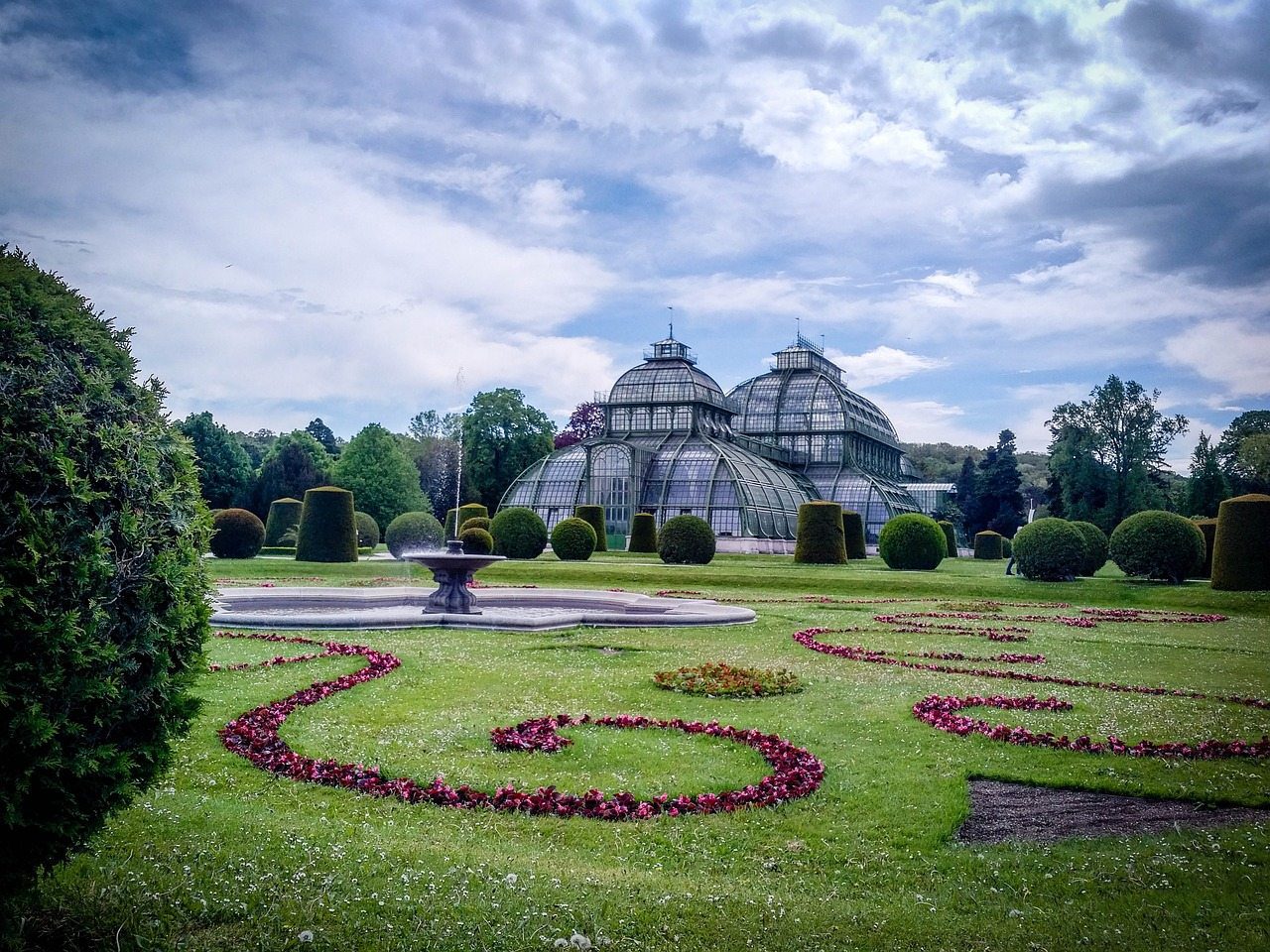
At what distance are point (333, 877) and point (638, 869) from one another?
1.59m

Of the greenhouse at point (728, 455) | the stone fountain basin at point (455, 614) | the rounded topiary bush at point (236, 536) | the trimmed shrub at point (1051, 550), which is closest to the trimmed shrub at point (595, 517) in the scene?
the greenhouse at point (728, 455)

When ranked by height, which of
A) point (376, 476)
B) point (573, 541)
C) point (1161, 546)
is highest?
point (376, 476)

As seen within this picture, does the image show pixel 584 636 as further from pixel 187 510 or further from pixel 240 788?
pixel 187 510

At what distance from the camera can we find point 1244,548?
24.6m

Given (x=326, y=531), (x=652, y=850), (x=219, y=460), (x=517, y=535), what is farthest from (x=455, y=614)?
(x=219, y=460)

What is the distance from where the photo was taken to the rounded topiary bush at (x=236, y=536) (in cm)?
3553

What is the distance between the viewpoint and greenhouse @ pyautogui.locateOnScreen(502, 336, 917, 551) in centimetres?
5194

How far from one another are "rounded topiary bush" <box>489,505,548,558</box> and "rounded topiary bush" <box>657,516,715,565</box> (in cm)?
562

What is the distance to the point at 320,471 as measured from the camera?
59.5 metres

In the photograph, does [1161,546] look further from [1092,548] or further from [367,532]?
[367,532]

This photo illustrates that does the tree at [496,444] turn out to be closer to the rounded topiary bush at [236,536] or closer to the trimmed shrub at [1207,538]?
the rounded topiary bush at [236,536]

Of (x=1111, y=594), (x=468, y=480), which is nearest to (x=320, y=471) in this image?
(x=468, y=480)

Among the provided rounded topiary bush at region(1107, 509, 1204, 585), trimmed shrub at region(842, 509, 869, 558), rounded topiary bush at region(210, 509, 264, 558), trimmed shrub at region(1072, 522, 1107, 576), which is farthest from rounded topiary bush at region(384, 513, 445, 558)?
rounded topiary bush at region(1107, 509, 1204, 585)

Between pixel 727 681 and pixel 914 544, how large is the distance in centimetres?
2633
